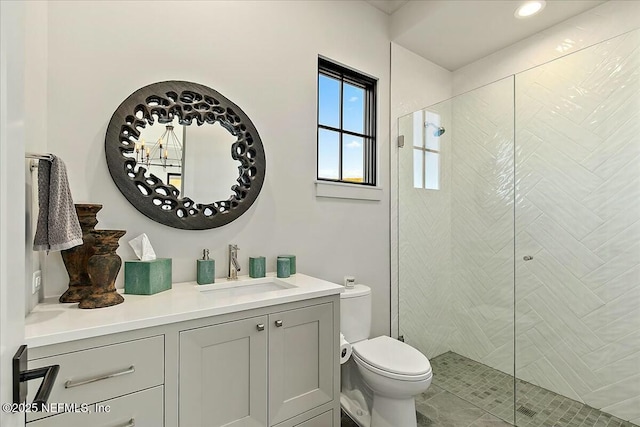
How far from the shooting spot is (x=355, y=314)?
1.97m

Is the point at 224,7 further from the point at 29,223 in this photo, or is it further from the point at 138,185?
the point at 29,223

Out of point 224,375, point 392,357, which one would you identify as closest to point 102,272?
point 224,375

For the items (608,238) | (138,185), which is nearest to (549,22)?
(608,238)

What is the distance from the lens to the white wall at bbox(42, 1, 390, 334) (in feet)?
4.43

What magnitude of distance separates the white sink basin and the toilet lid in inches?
24.9

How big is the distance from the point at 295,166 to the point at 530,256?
1.79 metres

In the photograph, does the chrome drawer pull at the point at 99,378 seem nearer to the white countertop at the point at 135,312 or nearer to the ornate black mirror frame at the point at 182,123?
the white countertop at the point at 135,312

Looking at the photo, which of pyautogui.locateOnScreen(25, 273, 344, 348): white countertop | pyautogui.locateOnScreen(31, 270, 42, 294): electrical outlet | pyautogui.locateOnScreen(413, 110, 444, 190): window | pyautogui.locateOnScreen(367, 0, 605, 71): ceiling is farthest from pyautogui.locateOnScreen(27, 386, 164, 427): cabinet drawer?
pyautogui.locateOnScreen(367, 0, 605, 71): ceiling

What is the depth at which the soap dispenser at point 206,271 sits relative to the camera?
1.53 meters

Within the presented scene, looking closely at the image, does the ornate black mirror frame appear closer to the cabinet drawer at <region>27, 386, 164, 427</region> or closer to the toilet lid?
the cabinet drawer at <region>27, 386, 164, 427</region>

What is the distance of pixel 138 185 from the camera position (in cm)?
147

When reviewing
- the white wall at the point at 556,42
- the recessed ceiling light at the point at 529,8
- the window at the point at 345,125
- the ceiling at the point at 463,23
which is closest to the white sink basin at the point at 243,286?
the window at the point at 345,125

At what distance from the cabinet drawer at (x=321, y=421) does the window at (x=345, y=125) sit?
141 cm

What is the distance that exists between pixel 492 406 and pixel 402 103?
232 cm
